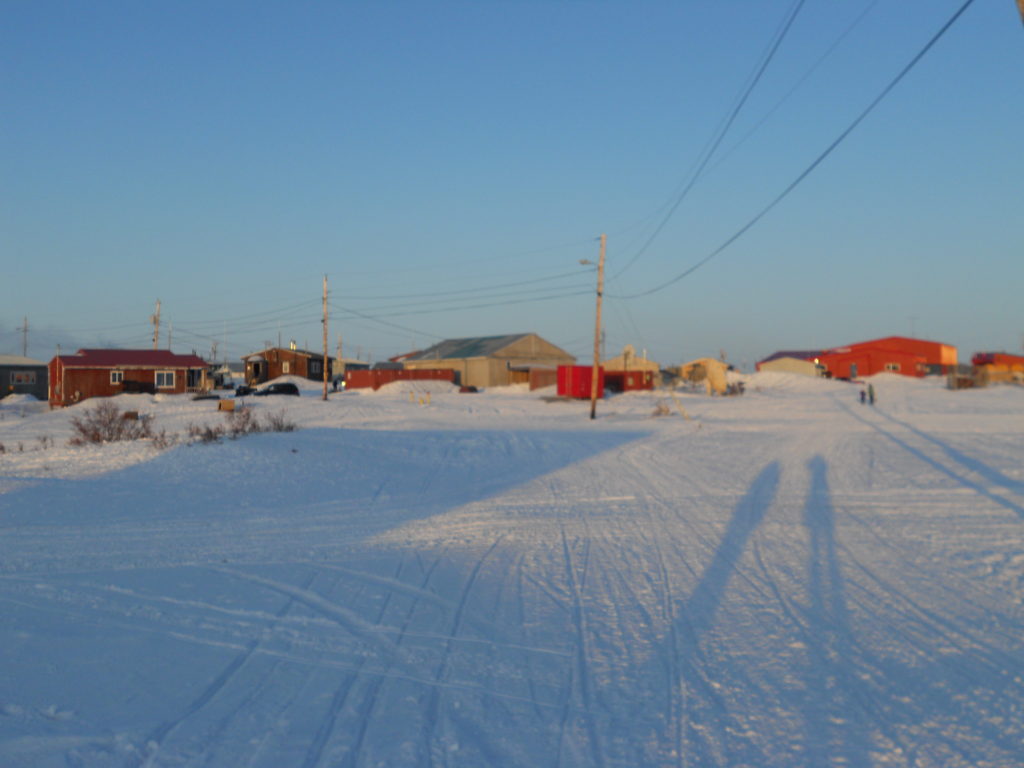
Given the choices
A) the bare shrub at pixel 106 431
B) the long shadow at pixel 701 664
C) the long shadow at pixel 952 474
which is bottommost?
the long shadow at pixel 701 664

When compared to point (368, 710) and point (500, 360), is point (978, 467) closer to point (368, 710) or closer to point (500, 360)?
point (368, 710)

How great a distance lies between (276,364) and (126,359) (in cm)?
2130

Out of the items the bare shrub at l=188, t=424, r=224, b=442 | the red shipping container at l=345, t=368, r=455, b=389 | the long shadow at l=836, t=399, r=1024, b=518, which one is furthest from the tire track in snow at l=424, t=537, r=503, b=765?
the red shipping container at l=345, t=368, r=455, b=389

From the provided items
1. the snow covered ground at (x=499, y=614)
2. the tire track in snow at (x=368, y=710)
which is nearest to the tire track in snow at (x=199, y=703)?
the snow covered ground at (x=499, y=614)

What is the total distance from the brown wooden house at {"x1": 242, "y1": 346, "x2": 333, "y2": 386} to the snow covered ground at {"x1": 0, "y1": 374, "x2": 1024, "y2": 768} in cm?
5741

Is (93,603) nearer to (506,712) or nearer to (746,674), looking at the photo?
(506,712)

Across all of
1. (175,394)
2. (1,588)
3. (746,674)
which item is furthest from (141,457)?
(175,394)

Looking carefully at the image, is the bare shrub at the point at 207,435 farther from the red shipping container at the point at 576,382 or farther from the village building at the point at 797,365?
the village building at the point at 797,365

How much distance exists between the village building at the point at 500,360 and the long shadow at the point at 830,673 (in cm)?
5854

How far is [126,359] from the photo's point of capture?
52.3 m

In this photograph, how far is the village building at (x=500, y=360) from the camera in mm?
69938

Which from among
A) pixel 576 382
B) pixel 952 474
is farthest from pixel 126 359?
pixel 952 474

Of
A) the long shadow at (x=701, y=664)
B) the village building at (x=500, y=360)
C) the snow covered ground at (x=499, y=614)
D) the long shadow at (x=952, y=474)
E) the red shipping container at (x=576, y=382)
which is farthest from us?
the village building at (x=500, y=360)

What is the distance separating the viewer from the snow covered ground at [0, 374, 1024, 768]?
476 cm
